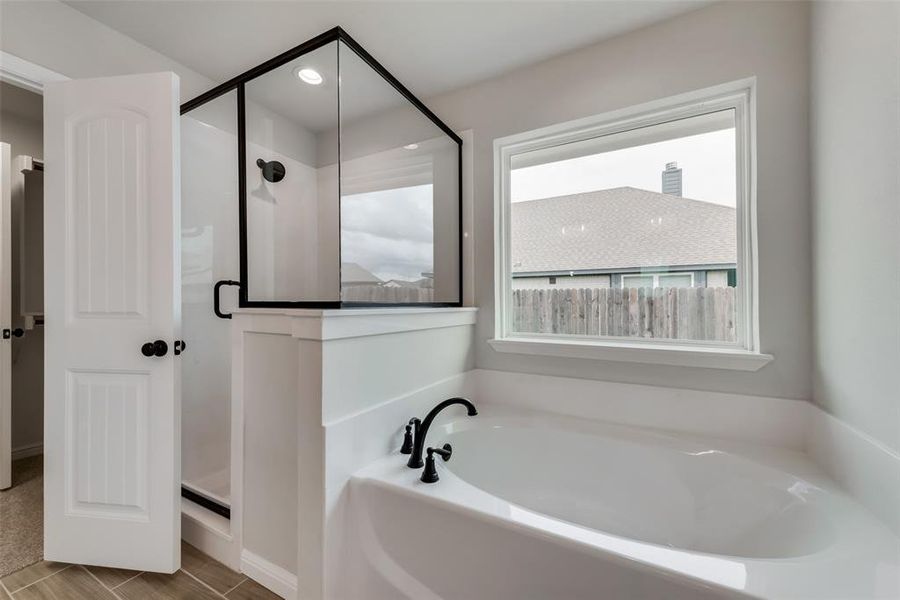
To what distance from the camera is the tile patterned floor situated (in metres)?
1.25

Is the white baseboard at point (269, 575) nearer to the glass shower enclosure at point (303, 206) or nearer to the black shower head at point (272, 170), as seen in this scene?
the glass shower enclosure at point (303, 206)

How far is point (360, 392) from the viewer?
1220 millimetres

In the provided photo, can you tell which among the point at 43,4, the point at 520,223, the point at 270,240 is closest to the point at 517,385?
the point at 520,223

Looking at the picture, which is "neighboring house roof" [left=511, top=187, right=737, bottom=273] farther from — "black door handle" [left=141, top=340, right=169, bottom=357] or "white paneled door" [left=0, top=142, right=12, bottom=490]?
"white paneled door" [left=0, top=142, right=12, bottom=490]

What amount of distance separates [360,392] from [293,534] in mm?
560

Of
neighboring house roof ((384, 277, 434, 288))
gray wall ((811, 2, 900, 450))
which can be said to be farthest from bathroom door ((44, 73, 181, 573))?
gray wall ((811, 2, 900, 450))

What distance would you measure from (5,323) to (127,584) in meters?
1.67

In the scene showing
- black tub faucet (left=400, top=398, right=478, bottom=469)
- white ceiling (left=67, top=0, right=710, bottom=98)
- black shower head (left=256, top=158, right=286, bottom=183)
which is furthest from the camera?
black shower head (left=256, top=158, right=286, bottom=183)

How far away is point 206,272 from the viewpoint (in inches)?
75.7

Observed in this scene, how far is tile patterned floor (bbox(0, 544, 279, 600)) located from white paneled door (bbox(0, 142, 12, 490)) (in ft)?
3.12

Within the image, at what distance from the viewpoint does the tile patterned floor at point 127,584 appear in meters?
1.25

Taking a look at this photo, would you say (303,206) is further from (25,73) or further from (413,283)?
(25,73)

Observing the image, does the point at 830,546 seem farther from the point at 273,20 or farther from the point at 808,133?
the point at 273,20

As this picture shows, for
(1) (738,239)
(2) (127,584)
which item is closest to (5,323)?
(2) (127,584)
